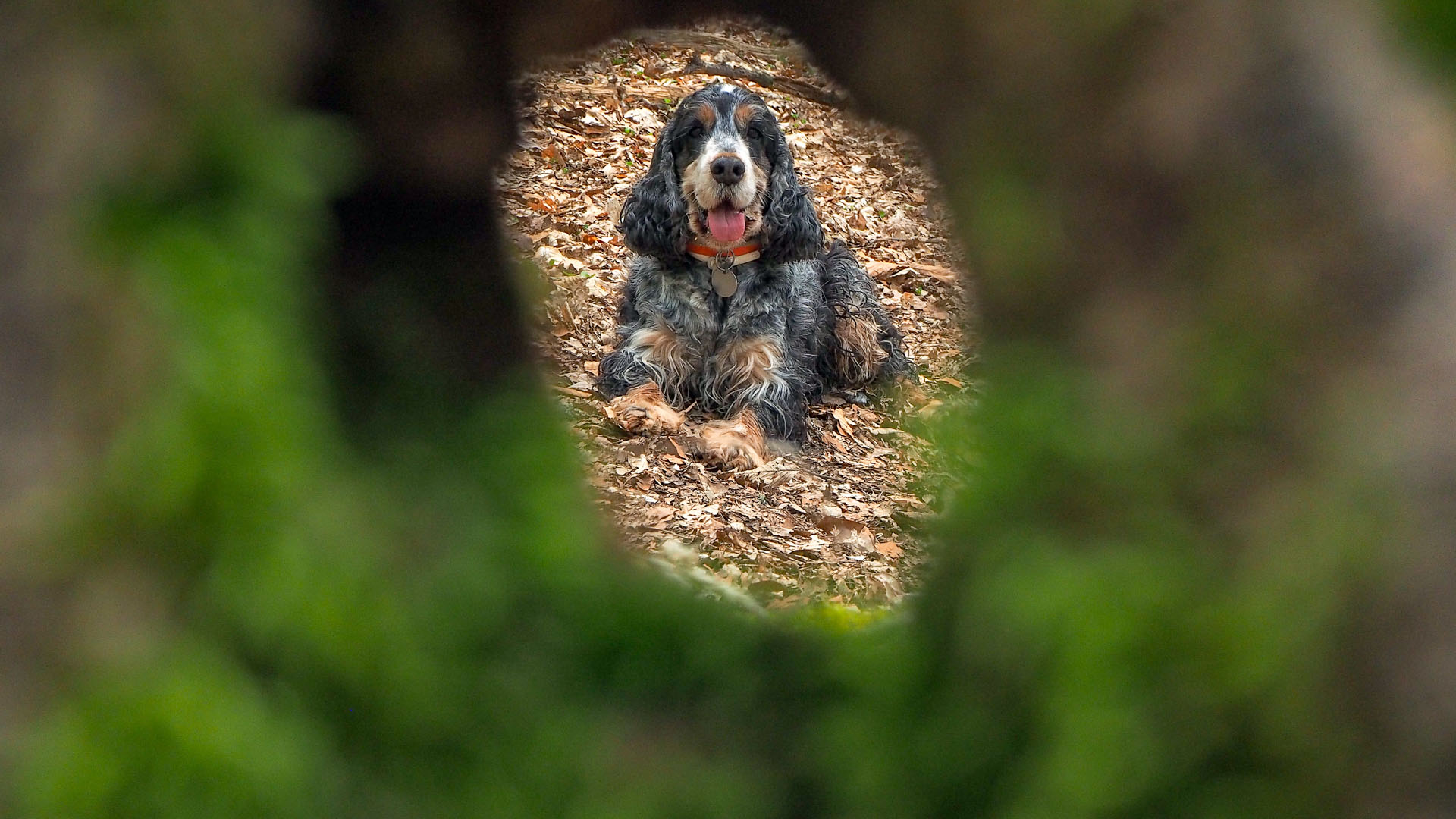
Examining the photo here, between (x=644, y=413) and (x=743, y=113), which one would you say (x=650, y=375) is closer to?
(x=644, y=413)

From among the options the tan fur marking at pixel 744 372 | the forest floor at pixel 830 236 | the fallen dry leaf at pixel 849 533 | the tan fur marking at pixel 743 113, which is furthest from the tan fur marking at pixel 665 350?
the fallen dry leaf at pixel 849 533

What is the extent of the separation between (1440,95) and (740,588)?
2.61 m

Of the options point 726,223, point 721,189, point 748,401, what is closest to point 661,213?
point 726,223

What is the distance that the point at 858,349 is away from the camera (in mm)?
7523

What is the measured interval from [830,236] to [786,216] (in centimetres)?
178

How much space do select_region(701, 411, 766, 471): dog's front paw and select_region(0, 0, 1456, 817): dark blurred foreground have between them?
3.81 m

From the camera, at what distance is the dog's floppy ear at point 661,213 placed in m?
6.82

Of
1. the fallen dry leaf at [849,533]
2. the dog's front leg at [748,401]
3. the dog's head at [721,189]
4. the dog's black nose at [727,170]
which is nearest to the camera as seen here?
the fallen dry leaf at [849,533]

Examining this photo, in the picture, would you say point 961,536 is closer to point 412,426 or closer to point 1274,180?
point 1274,180

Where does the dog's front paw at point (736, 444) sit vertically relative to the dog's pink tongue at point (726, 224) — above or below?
below

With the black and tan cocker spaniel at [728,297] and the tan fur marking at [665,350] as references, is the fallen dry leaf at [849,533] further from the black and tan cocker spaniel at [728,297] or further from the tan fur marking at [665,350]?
the tan fur marking at [665,350]

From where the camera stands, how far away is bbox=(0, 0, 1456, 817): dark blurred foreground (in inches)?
65.6

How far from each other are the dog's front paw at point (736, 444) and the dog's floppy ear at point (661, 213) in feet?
3.36

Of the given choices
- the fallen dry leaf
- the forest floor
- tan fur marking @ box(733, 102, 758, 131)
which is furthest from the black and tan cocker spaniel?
the fallen dry leaf
